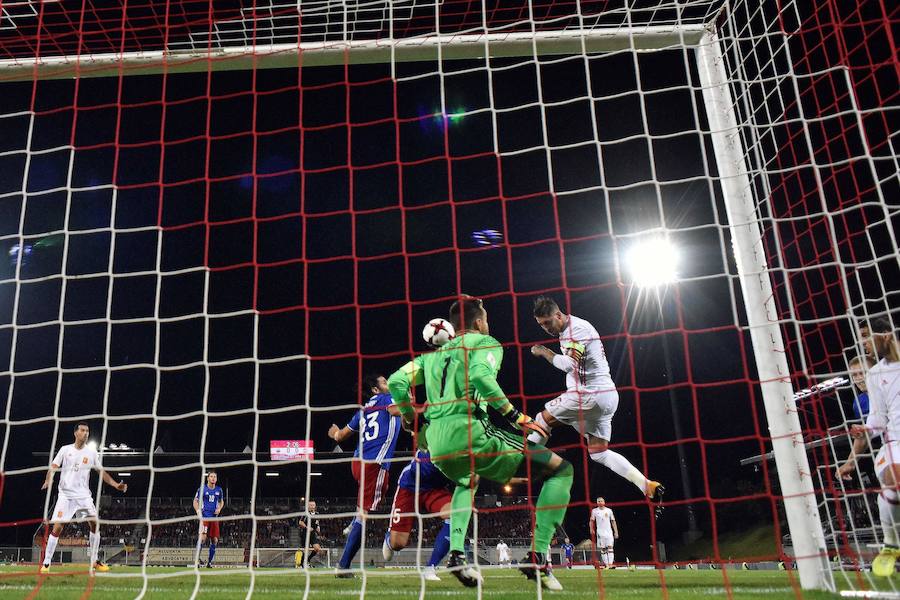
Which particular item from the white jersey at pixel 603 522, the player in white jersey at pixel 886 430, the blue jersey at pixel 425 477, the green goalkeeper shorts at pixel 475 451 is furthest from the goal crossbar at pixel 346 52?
the white jersey at pixel 603 522

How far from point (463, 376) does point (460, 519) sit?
3.34ft

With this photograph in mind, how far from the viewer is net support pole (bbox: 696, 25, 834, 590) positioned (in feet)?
13.9

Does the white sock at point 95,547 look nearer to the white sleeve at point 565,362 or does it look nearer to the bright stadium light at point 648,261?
the white sleeve at point 565,362

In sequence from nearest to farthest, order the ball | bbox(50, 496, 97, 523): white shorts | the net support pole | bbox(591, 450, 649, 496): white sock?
the net support pole, the ball, bbox(591, 450, 649, 496): white sock, bbox(50, 496, 97, 523): white shorts

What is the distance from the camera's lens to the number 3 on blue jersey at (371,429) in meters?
7.65

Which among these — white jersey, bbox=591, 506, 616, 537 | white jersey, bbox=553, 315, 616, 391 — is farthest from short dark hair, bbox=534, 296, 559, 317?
white jersey, bbox=591, 506, 616, 537

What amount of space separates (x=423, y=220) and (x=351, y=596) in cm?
1409

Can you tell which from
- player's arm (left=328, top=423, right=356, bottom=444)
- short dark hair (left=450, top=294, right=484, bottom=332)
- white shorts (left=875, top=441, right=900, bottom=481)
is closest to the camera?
white shorts (left=875, top=441, right=900, bottom=481)

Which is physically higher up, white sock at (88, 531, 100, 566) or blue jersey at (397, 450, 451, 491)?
blue jersey at (397, 450, 451, 491)

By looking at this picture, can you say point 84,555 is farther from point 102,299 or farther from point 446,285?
point 446,285

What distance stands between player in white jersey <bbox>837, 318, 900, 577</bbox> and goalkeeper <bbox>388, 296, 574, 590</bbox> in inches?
81.0

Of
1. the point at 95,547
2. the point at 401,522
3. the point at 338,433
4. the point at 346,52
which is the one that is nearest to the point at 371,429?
the point at 338,433

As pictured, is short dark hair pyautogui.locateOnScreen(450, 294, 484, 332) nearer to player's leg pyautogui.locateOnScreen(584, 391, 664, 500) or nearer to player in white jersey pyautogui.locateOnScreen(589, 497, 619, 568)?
player's leg pyautogui.locateOnScreen(584, 391, 664, 500)

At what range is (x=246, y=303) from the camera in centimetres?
2022
